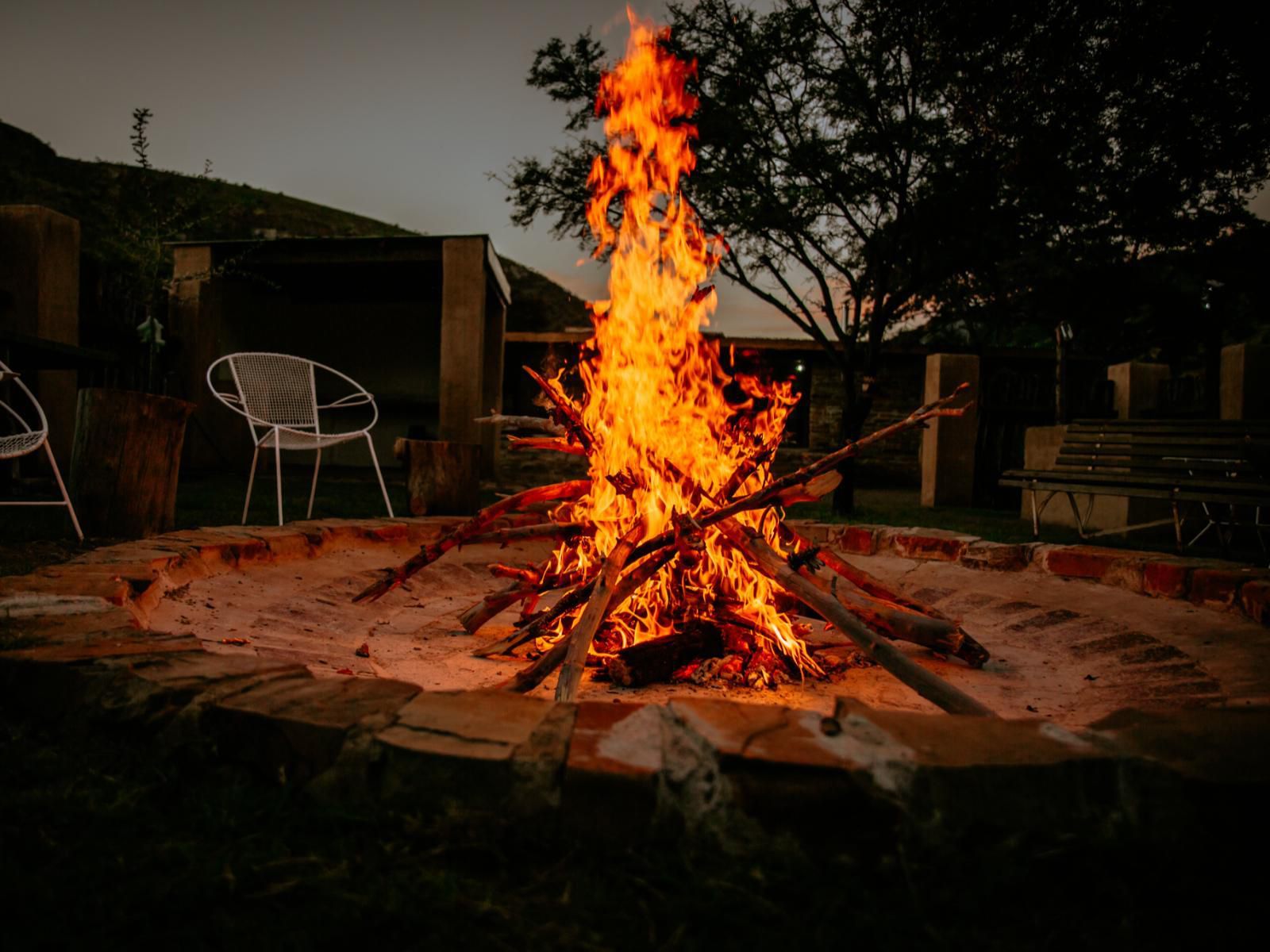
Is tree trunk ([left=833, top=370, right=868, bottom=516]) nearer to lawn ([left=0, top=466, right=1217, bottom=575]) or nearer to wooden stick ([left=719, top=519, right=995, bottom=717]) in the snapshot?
lawn ([left=0, top=466, right=1217, bottom=575])

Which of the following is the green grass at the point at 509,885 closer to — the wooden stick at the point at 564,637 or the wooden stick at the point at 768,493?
the wooden stick at the point at 564,637

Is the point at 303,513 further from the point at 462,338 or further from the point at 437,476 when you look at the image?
the point at 462,338

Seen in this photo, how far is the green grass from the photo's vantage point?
0.97 meters

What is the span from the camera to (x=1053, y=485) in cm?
561

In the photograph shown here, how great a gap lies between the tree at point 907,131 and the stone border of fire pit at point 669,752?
676cm

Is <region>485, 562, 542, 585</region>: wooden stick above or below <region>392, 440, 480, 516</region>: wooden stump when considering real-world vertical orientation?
below

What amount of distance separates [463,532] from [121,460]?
76.7 inches

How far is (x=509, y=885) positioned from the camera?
110cm

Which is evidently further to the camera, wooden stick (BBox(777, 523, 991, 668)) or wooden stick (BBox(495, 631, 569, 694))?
wooden stick (BBox(777, 523, 991, 668))

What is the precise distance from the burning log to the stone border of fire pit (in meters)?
1.01

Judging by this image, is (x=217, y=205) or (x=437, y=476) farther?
(x=217, y=205)

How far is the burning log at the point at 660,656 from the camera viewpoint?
2.46m

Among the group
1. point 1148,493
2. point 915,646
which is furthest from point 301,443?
point 1148,493

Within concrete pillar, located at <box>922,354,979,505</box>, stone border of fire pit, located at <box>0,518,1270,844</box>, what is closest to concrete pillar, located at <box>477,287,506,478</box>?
concrete pillar, located at <box>922,354,979,505</box>
